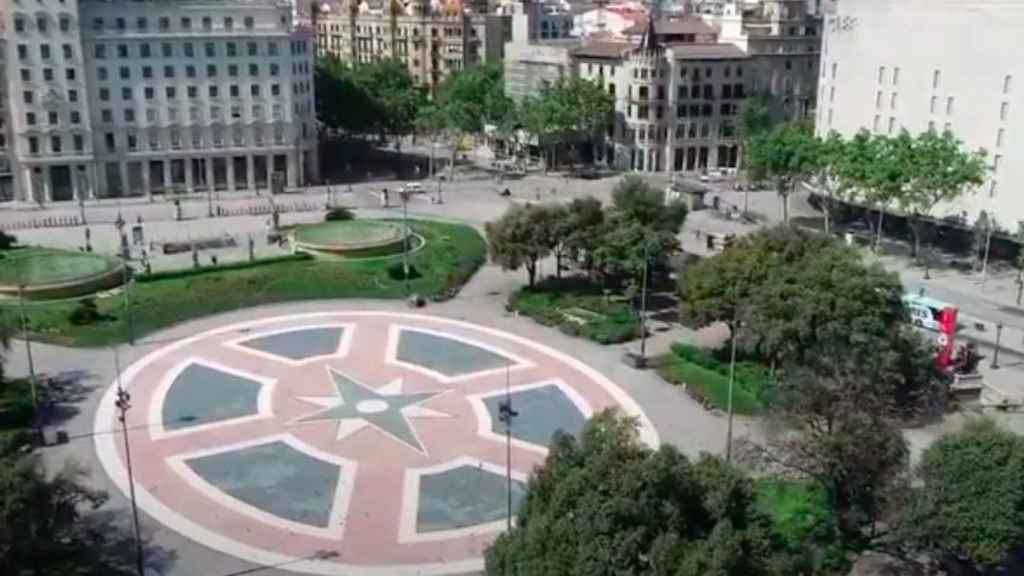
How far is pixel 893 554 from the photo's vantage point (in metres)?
38.4

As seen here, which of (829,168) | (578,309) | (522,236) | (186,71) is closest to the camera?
(578,309)

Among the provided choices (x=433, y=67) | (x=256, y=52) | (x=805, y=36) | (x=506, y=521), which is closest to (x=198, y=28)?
(x=256, y=52)

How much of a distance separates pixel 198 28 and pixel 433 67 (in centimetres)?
5806

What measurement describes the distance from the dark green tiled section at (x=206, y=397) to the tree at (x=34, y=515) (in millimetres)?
15748

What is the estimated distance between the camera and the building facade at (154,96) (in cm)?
9731

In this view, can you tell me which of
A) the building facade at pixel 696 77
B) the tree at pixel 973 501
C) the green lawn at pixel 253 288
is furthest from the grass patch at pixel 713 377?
the building facade at pixel 696 77

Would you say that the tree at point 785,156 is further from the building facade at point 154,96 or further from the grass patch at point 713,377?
the building facade at point 154,96

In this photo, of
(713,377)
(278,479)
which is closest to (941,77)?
(713,377)

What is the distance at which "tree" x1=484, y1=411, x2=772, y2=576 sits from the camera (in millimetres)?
27438

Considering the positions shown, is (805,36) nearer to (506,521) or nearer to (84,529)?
(506,521)

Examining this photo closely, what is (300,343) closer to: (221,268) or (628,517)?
(221,268)

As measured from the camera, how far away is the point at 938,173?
7556 cm

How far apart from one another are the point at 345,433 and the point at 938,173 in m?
49.4

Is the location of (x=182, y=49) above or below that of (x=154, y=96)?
above
